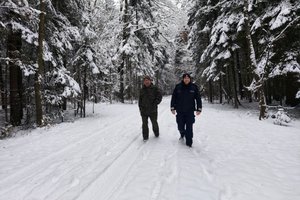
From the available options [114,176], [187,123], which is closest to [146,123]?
[187,123]

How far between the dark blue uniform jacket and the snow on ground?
1101 millimetres

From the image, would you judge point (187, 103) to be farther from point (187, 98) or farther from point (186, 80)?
point (186, 80)

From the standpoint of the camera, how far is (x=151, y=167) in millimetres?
6535

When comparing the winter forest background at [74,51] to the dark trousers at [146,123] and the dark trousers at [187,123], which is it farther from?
the dark trousers at [187,123]

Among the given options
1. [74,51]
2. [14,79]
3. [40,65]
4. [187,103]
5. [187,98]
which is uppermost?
[74,51]

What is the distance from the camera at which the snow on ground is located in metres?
5.13

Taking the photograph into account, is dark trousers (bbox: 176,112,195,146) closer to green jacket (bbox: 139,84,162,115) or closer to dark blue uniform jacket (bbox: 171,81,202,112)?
dark blue uniform jacket (bbox: 171,81,202,112)

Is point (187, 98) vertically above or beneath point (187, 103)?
above

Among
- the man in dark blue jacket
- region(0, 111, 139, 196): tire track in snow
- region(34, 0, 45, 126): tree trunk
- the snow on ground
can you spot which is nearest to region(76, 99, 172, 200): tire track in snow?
the snow on ground

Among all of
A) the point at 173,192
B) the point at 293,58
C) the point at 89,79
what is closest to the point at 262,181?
the point at 173,192

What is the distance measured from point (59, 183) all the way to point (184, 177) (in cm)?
235

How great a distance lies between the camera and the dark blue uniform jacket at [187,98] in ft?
29.0

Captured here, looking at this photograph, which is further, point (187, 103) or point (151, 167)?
point (187, 103)

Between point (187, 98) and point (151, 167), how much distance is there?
296 centimetres
